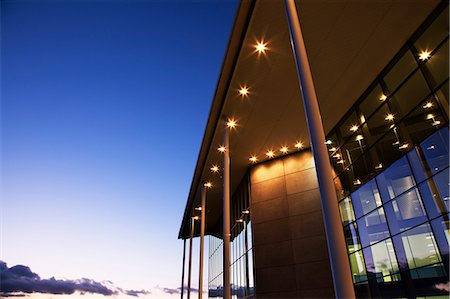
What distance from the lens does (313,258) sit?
54.2ft

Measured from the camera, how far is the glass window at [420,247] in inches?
373

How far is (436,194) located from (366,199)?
4029 millimetres

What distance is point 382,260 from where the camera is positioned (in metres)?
12.1

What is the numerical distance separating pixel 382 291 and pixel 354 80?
9.53m

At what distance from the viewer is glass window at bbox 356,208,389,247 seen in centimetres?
1213

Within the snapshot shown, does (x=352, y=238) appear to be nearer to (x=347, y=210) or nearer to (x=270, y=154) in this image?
(x=347, y=210)

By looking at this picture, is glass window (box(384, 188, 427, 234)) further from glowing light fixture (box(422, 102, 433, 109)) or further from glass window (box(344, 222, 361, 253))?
glowing light fixture (box(422, 102, 433, 109))

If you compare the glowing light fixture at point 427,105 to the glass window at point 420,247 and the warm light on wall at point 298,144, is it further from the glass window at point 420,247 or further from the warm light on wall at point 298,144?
the warm light on wall at point 298,144

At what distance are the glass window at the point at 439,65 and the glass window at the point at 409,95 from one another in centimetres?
46

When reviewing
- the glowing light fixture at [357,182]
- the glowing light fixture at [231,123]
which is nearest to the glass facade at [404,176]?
the glowing light fixture at [357,182]

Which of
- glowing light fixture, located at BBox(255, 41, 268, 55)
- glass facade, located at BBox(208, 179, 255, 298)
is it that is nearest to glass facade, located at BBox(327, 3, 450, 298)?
glowing light fixture, located at BBox(255, 41, 268, 55)

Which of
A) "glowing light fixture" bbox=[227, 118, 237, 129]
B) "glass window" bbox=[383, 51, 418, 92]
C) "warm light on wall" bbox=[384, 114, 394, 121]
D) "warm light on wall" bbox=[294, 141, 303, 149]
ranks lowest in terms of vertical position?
"warm light on wall" bbox=[384, 114, 394, 121]

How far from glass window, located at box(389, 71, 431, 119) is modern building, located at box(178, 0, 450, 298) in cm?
5

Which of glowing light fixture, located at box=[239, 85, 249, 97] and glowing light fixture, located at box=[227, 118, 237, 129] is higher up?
glowing light fixture, located at box=[239, 85, 249, 97]
